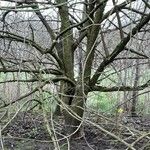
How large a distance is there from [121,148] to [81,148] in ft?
1.51

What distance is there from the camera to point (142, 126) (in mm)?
6141

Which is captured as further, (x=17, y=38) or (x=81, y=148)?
(x=81, y=148)

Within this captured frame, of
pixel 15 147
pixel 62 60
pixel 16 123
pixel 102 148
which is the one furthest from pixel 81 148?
pixel 16 123

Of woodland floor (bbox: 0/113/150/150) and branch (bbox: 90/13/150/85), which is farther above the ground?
branch (bbox: 90/13/150/85)

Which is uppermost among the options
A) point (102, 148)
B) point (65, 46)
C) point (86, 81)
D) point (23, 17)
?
point (23, 17)

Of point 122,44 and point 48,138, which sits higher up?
point 122,44

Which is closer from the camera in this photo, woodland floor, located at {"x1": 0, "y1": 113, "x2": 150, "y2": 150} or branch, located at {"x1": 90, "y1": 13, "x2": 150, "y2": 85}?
branch, located at {"x1": 90, "y1": 13, "x2": 150, "y2": 85}

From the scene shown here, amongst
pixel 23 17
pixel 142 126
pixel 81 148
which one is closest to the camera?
pixel 81 148

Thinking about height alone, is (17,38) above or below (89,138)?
above

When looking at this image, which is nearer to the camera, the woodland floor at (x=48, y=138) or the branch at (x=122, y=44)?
the branch at (x=122, y=44)

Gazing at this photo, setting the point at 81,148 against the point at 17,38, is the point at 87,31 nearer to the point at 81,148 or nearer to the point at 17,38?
the point at 17,38

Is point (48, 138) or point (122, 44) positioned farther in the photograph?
point (48, 138)

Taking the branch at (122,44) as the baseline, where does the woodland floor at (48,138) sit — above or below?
below

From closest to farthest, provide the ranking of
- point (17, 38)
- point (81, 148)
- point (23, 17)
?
1. point (17, 38)
2. point (81, 148)
3. point (23, 17)
